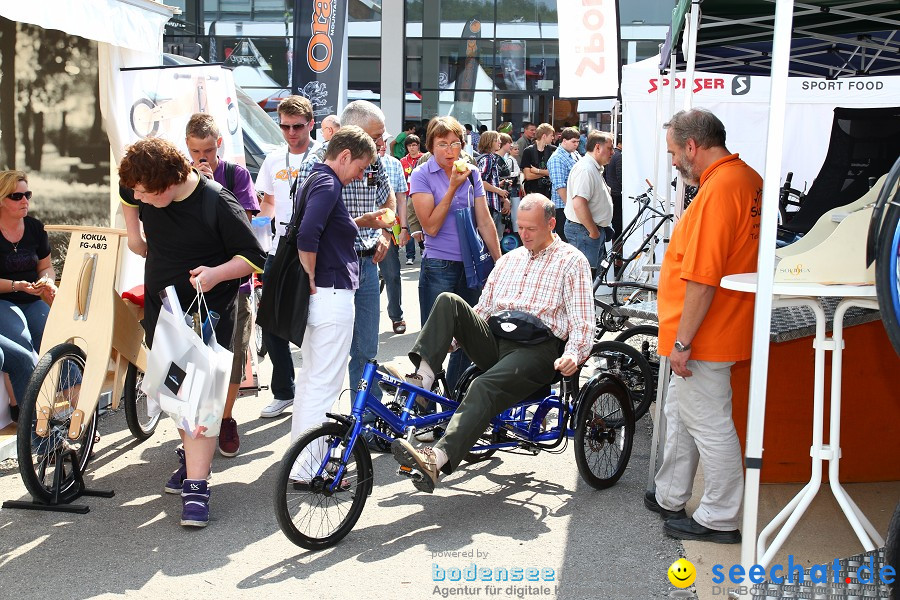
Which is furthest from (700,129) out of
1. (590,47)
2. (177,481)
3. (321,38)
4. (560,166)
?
(321,38)

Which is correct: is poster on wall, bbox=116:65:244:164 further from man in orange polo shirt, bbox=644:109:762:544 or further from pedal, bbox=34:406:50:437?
man in orange polo shirt, bbox=644:109:762:544

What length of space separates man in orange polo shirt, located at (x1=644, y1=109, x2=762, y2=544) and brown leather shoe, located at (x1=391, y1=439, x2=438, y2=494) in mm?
1166

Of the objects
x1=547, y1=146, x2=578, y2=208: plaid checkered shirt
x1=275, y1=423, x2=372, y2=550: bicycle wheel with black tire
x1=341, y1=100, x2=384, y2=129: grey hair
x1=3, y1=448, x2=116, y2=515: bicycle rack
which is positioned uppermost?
x1=341, y1=100, x2=384, y2=129: grey hair

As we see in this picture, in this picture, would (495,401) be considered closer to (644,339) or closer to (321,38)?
(644,339)

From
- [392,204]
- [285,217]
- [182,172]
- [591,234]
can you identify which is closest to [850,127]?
[591,234]

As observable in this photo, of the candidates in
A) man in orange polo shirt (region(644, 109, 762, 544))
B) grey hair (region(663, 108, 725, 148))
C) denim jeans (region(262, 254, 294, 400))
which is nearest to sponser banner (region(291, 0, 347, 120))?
denim jeans (region(262, 254, 294, 400))

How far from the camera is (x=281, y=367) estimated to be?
258 inches

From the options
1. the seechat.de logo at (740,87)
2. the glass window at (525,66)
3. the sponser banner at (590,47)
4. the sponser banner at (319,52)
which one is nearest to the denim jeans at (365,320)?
the sponser banner at (590,47)

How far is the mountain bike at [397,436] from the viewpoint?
424 cm

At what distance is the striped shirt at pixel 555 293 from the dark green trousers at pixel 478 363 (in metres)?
0.15

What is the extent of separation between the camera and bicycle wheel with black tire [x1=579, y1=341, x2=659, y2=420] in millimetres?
6152

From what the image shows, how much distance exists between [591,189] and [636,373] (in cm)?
363

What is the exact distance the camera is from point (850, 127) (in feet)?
25.7

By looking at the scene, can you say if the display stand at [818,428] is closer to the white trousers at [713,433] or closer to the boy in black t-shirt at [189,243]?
the white trousers at [713,433]
